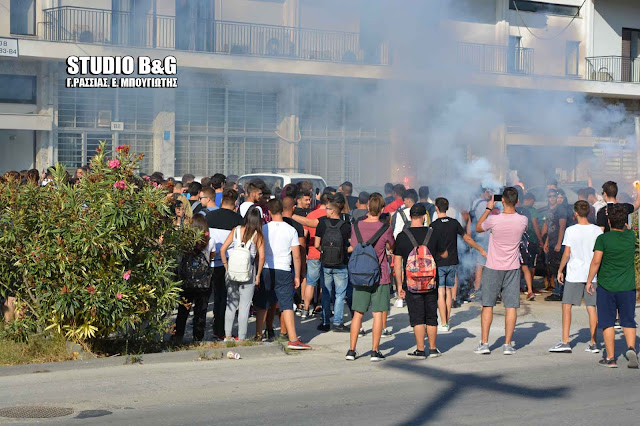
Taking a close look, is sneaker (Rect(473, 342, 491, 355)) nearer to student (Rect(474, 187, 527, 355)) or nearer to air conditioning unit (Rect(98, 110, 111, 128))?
student (Rect(474, 187, 527, 355))

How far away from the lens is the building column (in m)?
25.8

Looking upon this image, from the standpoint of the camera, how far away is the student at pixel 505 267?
9.92 metres

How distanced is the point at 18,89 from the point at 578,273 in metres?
18.5

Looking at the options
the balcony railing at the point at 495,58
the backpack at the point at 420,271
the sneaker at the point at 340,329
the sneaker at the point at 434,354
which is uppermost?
the balcony railing at the point at 495,58

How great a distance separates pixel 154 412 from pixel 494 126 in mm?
17177

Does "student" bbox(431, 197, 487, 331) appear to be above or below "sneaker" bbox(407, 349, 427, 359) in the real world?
above

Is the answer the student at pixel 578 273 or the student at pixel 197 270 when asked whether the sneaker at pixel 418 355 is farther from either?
the student at pixel 197 270

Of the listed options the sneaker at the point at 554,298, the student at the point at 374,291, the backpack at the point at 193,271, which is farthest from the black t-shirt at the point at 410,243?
the sneaker at the point at 554,298

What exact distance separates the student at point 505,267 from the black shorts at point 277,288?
2168mm

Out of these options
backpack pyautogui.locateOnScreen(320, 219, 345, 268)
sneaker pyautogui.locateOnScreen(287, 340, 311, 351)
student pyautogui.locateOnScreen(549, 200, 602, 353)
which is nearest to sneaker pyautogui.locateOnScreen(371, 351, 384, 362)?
sneaker pyautogui.locateOnScreen(287, 340, 311, 351)

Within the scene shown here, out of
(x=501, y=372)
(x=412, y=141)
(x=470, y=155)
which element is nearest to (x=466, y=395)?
(x=501, y=372)

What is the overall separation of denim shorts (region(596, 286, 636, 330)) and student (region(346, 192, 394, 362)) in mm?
2243

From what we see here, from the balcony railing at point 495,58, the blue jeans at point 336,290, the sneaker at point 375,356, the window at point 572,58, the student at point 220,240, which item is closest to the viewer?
the sneaker at point 375,356

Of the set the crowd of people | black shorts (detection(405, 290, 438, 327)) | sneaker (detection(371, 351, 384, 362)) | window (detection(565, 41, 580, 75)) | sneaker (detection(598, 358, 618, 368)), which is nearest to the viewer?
sneaker (detection(598, 358, 618, 368))
